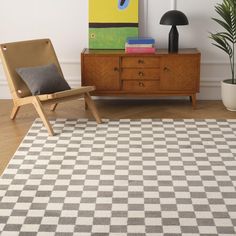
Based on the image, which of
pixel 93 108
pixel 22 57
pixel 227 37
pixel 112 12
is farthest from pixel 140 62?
pixel 22 57

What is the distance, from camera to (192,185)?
3961mm

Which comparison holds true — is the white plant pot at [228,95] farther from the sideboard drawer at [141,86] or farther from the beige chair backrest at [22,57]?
the beige chair backrest at [22,57]

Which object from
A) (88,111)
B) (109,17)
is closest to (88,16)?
(109,17)

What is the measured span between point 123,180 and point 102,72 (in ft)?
6.80

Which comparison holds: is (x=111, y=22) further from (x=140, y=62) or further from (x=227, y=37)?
(x=227, y=37)

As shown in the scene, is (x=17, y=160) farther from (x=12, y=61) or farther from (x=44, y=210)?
(x=12, y=61)

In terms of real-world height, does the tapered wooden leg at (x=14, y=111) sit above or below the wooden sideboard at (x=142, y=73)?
below

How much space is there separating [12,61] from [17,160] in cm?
142

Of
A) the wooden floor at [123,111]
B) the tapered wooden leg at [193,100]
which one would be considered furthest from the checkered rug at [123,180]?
the tapered wooden leg at [193,100]

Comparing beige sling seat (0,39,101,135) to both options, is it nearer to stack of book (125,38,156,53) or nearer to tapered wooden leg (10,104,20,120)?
tapered wooden leg (10,104,20,120)

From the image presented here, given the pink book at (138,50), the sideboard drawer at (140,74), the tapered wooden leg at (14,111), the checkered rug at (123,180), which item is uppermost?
the pink book at (138,50)

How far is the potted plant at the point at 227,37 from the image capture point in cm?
567

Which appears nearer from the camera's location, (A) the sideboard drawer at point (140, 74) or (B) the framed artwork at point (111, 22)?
(A) the sideboard drawer at point (140, 74)

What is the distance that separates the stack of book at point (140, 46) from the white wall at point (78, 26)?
1.12 feet
